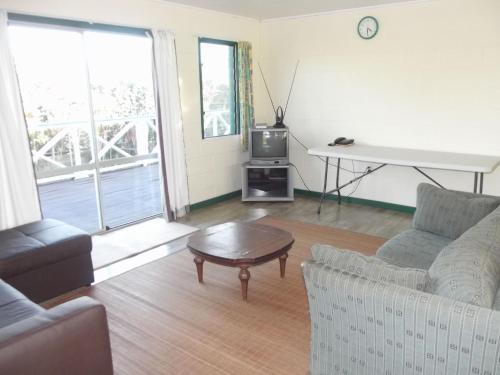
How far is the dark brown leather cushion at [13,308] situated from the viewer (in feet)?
6.27

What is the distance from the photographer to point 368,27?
4.82 m

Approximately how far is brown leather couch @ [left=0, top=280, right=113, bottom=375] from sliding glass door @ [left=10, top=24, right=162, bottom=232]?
2347 mm

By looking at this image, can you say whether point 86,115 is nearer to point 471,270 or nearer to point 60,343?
point 60,343

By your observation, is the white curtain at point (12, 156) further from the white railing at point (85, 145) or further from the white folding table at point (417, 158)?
the white folding table at point (417, 158)

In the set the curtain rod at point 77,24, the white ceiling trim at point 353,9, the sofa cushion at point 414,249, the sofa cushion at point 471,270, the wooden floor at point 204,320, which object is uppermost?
the white ceiling trim at point 353,9

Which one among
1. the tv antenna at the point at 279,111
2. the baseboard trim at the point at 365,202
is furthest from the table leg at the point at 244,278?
the tv antenna at the point at 279,111

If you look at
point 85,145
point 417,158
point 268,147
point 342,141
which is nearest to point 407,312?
point 417,158

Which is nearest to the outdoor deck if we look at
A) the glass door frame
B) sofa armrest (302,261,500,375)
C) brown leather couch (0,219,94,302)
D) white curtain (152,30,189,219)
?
the glass door frame

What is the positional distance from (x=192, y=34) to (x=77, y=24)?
4.62 ft

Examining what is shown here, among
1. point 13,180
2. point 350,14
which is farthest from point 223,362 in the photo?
point 350,14

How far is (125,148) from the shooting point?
183 inches

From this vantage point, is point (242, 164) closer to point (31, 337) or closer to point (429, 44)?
point (429, 44)

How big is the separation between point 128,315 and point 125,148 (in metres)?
2.37

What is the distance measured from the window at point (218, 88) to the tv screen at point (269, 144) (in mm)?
444
